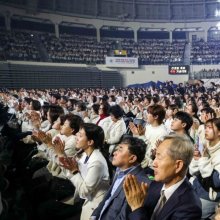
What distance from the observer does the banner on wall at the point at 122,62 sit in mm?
32119

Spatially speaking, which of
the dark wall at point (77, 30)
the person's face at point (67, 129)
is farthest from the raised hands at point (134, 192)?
the dark wall at point (77, 30)

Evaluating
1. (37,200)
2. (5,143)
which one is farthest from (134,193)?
(5,143)

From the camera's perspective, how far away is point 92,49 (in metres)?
33.8

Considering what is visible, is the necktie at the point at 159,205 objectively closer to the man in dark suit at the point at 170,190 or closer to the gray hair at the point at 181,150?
the man in dark suit at the point at 170,190

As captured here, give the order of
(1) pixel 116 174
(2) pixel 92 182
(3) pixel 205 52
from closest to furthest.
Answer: (1) pixel 116 174
(2) pixel 92 182
(3) pixel 205 52

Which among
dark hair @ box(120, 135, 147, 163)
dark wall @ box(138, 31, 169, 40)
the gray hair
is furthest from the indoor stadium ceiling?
the gray hair

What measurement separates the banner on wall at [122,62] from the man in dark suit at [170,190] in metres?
30.0

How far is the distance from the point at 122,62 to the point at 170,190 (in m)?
→ 30.6

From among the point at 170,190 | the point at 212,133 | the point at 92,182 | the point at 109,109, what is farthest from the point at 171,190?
the point at 109,109

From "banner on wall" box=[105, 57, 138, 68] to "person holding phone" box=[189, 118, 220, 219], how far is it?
28.6 meters

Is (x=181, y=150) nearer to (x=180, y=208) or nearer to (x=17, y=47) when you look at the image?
(x=180, y=208)

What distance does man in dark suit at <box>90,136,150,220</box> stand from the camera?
107 inches

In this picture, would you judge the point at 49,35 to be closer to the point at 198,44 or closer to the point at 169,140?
the point at 198,44

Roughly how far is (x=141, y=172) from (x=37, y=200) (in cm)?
165
